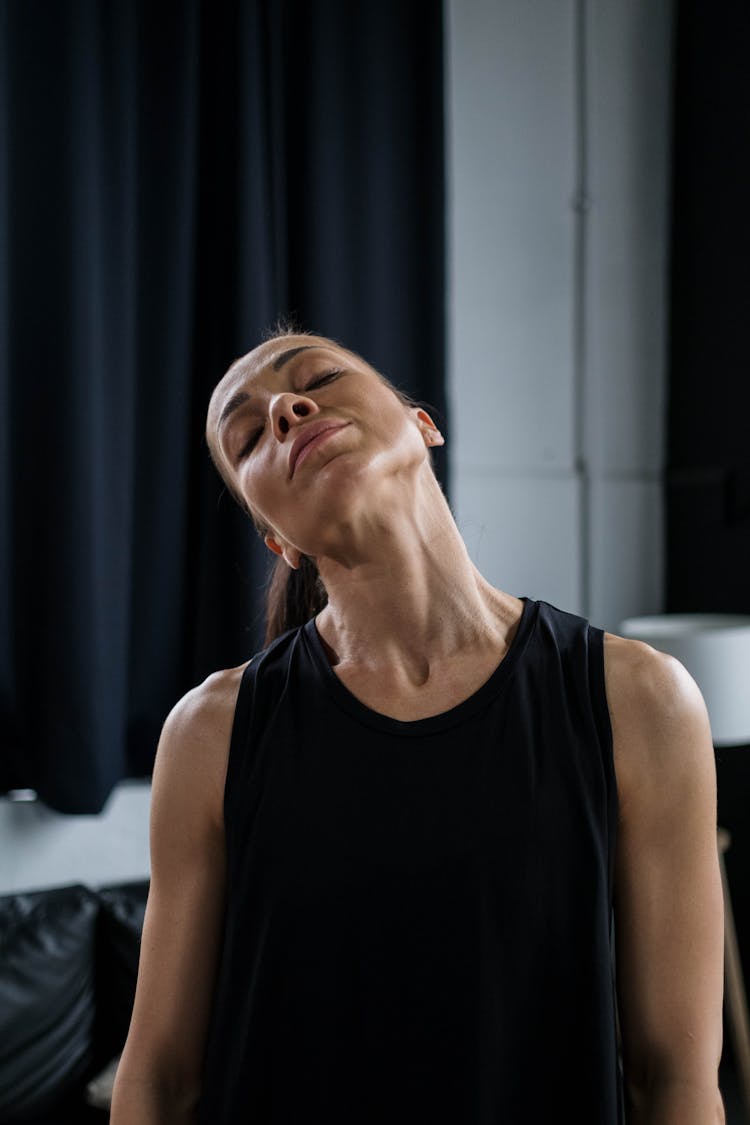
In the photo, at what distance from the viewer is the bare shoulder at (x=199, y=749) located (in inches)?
34.9

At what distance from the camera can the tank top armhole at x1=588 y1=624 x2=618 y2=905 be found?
2.69ft

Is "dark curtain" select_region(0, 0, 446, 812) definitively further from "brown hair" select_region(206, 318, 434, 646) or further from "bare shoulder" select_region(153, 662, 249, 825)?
"bare shoulder" select_region(153, 662, 249, 825)

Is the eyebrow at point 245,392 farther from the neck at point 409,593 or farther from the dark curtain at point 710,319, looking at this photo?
the dark curtain at point 710,319

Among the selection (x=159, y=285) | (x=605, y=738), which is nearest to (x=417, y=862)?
(x=605, y=738)

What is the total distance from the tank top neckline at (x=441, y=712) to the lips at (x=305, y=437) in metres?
0.17

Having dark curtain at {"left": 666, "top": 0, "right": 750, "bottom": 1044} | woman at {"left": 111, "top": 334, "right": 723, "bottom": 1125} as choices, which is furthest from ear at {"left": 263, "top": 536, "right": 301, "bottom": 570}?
dark curtain at {"left": 666, "top": 0, "right": 750, "bottom": 1044}

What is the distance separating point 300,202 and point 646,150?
1.23 m

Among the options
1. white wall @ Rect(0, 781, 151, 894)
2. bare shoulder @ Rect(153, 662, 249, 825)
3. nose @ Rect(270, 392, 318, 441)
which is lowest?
white wall @ Rect(0, 781, 151, 894)

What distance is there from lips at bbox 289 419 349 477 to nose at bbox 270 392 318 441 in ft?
0.06

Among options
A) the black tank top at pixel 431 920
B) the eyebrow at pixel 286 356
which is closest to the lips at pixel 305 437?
the eyebrow at pixel 286 356

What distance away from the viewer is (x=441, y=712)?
859 millimetres

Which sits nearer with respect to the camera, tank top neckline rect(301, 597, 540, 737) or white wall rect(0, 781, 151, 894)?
tank top neckline rect(301, 597, 540, 737)

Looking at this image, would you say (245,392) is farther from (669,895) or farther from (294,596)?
(669,895)

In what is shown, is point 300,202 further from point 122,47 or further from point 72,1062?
point 72,1062
